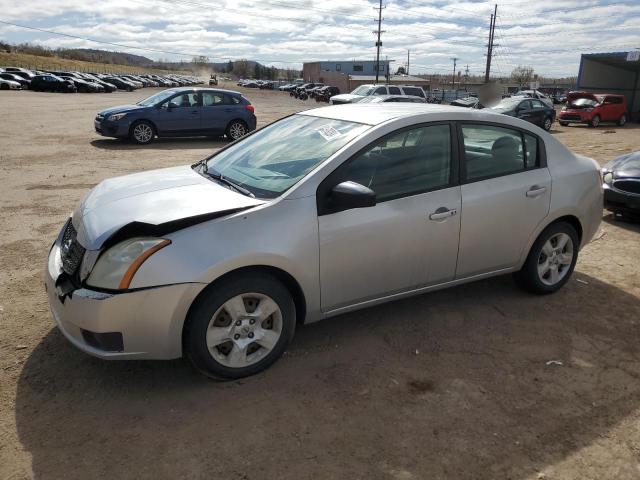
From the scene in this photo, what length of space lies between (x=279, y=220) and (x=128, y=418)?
138cm

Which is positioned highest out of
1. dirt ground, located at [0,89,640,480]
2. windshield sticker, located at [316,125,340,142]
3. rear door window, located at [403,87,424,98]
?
windshield sticker, located at [316,125,340,142]

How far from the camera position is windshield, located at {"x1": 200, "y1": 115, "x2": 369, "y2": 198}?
340cm

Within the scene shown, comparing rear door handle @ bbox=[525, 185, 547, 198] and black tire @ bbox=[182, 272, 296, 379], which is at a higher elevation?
rear door handle @ bbox=[525, 185, 547, 198]

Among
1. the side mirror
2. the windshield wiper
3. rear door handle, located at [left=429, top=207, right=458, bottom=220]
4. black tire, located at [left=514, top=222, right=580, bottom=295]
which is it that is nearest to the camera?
the side mirror

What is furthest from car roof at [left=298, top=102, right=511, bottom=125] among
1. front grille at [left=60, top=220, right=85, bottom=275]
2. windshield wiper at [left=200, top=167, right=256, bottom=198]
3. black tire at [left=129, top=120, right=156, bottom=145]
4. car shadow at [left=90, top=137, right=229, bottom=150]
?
black tire at [left=129, top=120, right=156, bottom=145]

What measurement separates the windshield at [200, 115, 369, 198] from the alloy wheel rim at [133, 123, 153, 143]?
1081 centimetres

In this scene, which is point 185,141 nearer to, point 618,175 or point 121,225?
point 618,175

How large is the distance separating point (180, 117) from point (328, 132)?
11970 mm

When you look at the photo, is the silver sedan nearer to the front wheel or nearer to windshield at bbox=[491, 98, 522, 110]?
the front wheel

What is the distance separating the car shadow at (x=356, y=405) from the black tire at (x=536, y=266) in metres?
0.46

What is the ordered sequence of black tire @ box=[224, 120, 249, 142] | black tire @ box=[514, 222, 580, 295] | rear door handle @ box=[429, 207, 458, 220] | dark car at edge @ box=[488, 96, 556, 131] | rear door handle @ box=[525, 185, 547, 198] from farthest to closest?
dark car at edge @ box=[488, 96, 556, 131] < black tire @ box=[224, 120, 249, 142] < black tire @ box=[514, 222, 580, 295] < rear door handle @ box=[525, 185, 547, 198] < rear door handle @ box=[429, 207, 458, 220]

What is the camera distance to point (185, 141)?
50.7ft

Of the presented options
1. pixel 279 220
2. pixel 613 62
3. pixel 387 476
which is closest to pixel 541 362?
pixel 387 476

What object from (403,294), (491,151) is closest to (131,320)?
(403,294)
